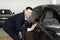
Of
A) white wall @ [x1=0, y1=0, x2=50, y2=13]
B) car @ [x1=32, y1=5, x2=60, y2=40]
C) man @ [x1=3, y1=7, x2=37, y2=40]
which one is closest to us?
car @ [x1=32, y1=5, x2=60, y2=40]

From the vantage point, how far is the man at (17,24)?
4.53 m

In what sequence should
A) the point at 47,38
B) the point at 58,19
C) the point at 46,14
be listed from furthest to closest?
the point at 46,14 < the point at 58,19 < the point at 47,38

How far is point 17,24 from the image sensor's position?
15.0 feet

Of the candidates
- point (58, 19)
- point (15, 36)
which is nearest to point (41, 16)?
point (58, 19)

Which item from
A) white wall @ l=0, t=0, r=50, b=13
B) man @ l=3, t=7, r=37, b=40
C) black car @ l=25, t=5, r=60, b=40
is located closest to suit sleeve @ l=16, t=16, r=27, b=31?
man @ l=3, t=7, r=37, b=40

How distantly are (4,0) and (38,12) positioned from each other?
680cm

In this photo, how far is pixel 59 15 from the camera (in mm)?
4352

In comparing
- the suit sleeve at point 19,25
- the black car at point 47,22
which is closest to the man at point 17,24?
the suit sleeve at point 19,25

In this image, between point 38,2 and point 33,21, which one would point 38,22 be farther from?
point 38,2

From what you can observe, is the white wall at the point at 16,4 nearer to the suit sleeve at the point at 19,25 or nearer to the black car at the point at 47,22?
the black car at the point at 47,22

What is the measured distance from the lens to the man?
453 cm

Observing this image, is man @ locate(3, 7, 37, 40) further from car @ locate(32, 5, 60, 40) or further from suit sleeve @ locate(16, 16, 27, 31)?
car @ locate(32, 5, 60, 40)

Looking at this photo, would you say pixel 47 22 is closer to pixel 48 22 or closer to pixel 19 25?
pixel 48 22

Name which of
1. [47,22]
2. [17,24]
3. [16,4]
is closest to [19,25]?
[17,24]
